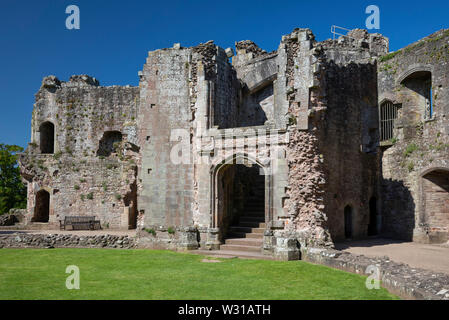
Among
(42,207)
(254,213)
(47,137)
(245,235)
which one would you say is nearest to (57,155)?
(47,137)

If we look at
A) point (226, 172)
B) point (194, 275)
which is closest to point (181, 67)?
point (226, 172)

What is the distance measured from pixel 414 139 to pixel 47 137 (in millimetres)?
20973

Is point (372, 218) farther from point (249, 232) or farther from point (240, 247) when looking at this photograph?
point (240, 247)

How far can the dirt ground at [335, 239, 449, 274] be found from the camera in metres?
11.1

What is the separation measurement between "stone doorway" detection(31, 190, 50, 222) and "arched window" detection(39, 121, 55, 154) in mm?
2742

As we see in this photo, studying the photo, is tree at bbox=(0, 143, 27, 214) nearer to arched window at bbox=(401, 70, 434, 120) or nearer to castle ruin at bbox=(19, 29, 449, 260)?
castle ruin at bbox=(19, 29, 449, 260)

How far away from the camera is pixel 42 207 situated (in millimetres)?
23531

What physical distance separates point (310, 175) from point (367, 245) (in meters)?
4.43

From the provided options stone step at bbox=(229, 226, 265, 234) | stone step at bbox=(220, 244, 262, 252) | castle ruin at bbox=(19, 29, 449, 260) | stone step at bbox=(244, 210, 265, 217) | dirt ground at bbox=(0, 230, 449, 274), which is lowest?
dirt ground at bbox=(0, 230, 449, 274)

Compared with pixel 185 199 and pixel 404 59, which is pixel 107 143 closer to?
pixel 185 199

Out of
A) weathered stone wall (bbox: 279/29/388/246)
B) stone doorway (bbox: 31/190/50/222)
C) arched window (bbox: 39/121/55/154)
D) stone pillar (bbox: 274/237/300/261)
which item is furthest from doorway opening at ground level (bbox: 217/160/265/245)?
arched window (bbox: 39/121/55/154)

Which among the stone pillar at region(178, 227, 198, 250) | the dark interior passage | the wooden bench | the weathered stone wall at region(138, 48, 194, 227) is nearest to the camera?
the stone pillar at region(178, 227, 198, 250)

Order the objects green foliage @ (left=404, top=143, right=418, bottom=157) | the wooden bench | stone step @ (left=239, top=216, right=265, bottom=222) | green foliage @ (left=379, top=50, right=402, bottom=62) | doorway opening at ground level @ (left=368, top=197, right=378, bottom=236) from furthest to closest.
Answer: the wooden bench, doorway opening at ground level @ (left=368, top=197, right=378, bottom=236), green foliage @ (left=379, top=50, right=402, bottom=62), green foliage @ (left=404, top=143, right=418, bottom=157), stone step @ (left=239, top=216, right=265, bottom=222)

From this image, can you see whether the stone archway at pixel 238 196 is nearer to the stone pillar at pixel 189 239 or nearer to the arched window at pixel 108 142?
the stone pillar at pixel 189 239
